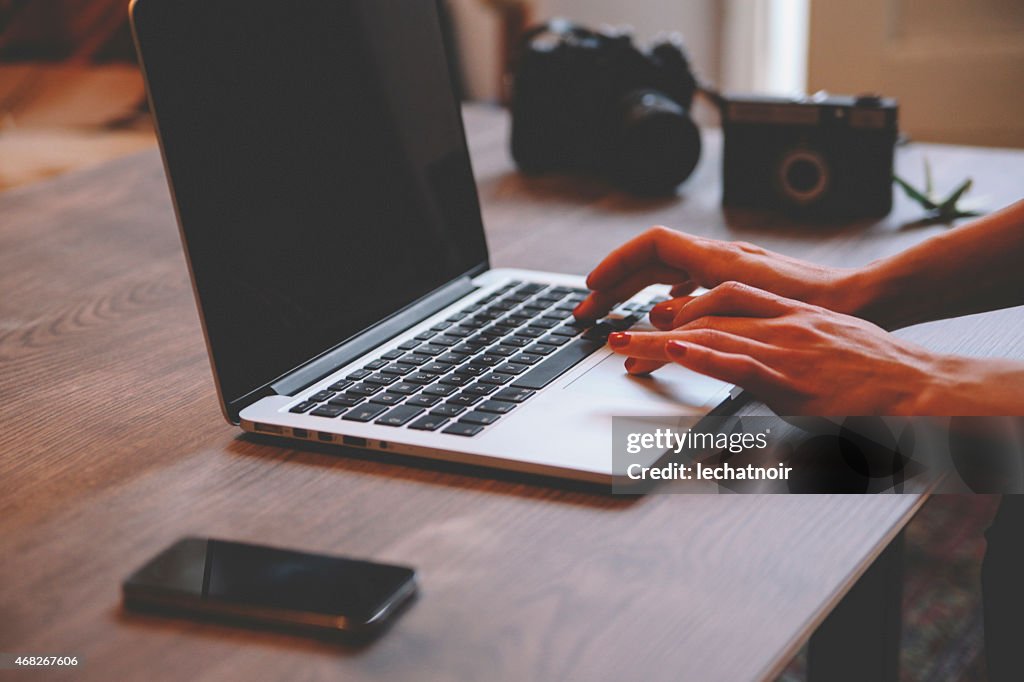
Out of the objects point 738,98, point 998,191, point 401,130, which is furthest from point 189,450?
point 998,191

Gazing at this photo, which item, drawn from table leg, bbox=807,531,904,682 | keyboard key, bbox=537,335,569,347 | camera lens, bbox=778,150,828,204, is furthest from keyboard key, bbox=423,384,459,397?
camera lens, bbox=778,150,828,204

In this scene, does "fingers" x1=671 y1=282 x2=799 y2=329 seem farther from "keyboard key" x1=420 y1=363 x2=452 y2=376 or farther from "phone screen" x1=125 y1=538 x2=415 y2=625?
"phone screen" x1=125 y1=538 x2=415 y2=625

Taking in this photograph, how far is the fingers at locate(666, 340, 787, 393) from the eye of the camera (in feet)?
2.12

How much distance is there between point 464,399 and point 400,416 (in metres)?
0.04

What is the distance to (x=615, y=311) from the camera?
2.75 ft

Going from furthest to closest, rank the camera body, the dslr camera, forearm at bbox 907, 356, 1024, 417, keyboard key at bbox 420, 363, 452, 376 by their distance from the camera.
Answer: the dslr camera → the camera body → keyboard key at bbox 420, 363, 452, 376 → forearm at bbox 907, 356, 1024, 417

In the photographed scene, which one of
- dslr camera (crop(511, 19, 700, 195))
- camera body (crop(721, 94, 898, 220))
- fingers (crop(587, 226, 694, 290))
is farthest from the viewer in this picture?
dslr camera (crop(511, 19, 700, 195))

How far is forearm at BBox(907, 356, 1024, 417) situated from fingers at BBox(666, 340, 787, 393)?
0.27 ft

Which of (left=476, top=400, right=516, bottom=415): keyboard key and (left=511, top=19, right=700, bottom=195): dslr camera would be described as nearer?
(left=476, top=400, right=516, bottom=415): keyboard key

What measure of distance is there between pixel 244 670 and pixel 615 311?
460 mm

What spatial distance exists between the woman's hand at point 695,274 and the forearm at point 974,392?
154 millimetres

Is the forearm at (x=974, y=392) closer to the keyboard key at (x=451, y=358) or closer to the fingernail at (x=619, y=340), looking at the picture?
the fingernail at (x=619, y=340)

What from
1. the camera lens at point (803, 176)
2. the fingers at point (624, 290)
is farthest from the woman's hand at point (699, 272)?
the camera lens at point (803, 176)

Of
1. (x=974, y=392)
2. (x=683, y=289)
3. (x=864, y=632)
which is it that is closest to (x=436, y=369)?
(x=683, y=289)
